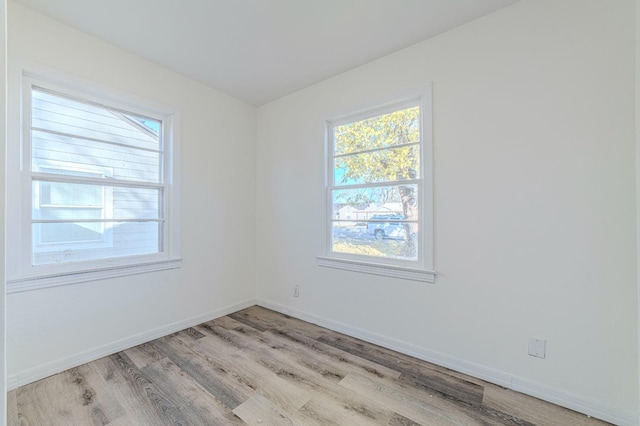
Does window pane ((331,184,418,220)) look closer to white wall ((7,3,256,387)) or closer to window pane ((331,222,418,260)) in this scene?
window pane ((331,222,418,260))

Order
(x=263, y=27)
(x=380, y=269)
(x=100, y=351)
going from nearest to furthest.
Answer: (x=263, y=27), (x=100, y=351), (x=380, y=269)

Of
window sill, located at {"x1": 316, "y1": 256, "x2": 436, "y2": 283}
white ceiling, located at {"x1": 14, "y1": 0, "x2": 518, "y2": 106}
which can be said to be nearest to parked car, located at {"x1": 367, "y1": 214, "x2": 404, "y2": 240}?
window sill, located at {"x1": 316, "y1": 256, "x2": 436, "y2": 283}

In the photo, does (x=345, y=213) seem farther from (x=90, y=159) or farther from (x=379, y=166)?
(x=90, y=159)

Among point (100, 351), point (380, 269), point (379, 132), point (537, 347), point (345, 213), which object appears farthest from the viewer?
point (345, 213)

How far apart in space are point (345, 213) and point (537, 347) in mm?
1748

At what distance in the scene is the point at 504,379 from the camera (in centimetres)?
181

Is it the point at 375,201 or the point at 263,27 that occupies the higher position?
the point at 263,27

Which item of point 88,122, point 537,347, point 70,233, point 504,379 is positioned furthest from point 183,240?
point 537,347

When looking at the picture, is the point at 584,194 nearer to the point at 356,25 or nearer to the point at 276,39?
the point at 356,25

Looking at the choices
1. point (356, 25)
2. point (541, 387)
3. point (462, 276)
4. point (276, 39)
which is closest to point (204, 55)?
point (276, 39)

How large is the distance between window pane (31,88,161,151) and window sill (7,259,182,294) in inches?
43.2

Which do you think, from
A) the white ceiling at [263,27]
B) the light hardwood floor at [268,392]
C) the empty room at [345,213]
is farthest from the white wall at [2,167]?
the white ceiling at [263,27]

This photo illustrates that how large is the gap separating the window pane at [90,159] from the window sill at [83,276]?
784 mm

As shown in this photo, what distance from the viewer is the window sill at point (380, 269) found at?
2.15 metres
